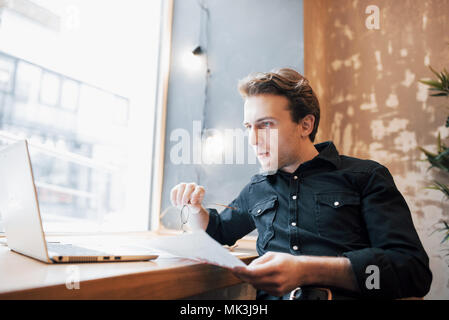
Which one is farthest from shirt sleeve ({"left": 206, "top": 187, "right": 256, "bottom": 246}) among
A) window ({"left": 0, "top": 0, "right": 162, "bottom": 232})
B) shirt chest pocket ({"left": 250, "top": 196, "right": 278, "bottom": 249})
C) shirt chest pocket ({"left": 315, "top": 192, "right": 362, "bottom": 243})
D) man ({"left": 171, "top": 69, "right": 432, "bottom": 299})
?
window ({"left": 0, "top": 0, "right": 162, "bottom": 232})

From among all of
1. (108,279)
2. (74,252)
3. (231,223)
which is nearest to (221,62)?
(231,223)

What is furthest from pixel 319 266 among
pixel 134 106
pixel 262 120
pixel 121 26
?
pixel 121 26

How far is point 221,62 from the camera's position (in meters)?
2.12

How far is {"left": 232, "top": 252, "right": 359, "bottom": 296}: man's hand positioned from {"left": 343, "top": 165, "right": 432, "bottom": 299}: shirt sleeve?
35 mm

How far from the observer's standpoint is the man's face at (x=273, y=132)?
1118 mm

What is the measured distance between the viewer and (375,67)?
192 cm

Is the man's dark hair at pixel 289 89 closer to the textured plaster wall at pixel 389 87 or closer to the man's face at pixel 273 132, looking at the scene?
the man's face at pixel 273 132

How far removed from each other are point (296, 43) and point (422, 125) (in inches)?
34.0

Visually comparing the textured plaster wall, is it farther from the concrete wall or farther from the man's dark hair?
the man's dark hair

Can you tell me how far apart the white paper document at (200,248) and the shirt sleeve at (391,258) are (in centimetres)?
36

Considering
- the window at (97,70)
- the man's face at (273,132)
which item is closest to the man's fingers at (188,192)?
the man's face at (273,132)

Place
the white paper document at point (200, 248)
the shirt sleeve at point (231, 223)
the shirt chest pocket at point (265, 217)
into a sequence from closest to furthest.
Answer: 1. the white paper document at point (200, 248)
2. the shirt chest pocket at point (265, 217)
3. the shirt sleeve at point (231, 223)

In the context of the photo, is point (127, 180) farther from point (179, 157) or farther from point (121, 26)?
point (121, 26)

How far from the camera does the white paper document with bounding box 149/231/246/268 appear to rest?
59 centimetres
